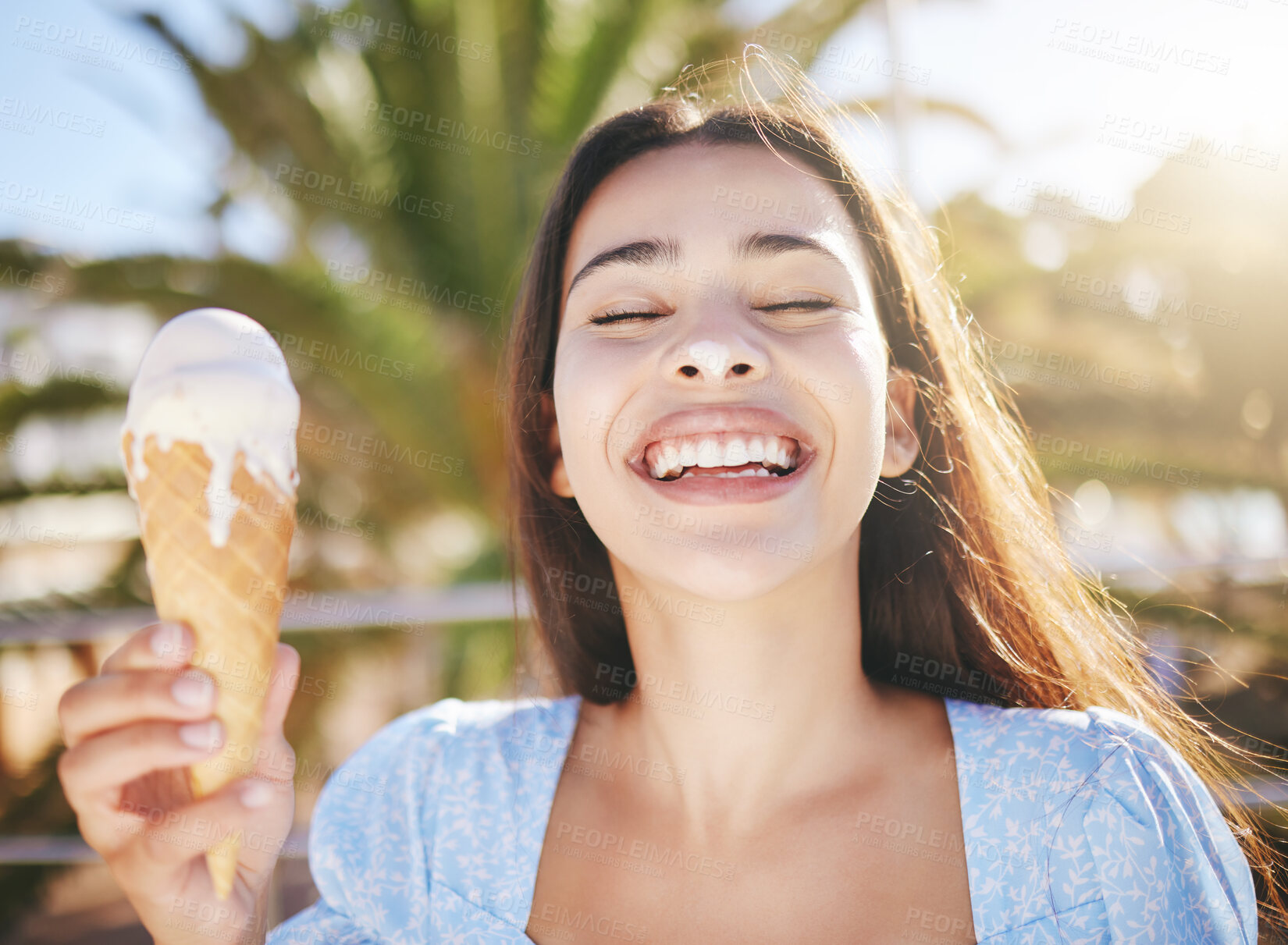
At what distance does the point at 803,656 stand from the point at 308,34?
5963mm

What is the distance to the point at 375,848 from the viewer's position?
184 cm

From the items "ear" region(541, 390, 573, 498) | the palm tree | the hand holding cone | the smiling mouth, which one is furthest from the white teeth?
the palm tree

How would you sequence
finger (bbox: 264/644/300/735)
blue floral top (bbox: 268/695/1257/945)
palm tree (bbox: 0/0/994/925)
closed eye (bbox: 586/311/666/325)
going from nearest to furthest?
1. blue floral top (bbox: 268/695/1257/945)
2. finger (bbox: 264/644/300/735)
3. closed eye (bbox: 586/311/666/325)
4. palm tree (bbox: 0/0/994/925)

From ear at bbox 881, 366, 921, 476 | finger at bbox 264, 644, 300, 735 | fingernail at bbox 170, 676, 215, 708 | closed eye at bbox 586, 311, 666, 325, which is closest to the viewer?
fingernail at bbox 170, 676, 215, 708

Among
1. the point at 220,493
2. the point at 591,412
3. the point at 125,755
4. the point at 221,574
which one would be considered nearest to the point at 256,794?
the point at 125,755

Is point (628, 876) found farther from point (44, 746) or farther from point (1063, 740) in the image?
point (44, 746)

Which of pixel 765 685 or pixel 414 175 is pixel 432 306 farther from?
pixel 765 685

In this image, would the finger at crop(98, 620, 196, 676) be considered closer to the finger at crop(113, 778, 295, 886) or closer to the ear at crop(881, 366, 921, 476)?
the finger at crop(113, 778, 295, 886)

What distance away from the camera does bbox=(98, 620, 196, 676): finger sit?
1420mm

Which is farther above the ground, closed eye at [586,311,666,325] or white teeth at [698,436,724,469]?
closed eye at [586,311,666,325]

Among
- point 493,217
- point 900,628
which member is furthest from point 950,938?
point 493,217

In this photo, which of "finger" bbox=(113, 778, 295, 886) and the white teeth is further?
the white teeth

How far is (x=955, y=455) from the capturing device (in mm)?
1973

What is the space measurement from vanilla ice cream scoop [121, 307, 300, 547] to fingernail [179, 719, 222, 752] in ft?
1.09
